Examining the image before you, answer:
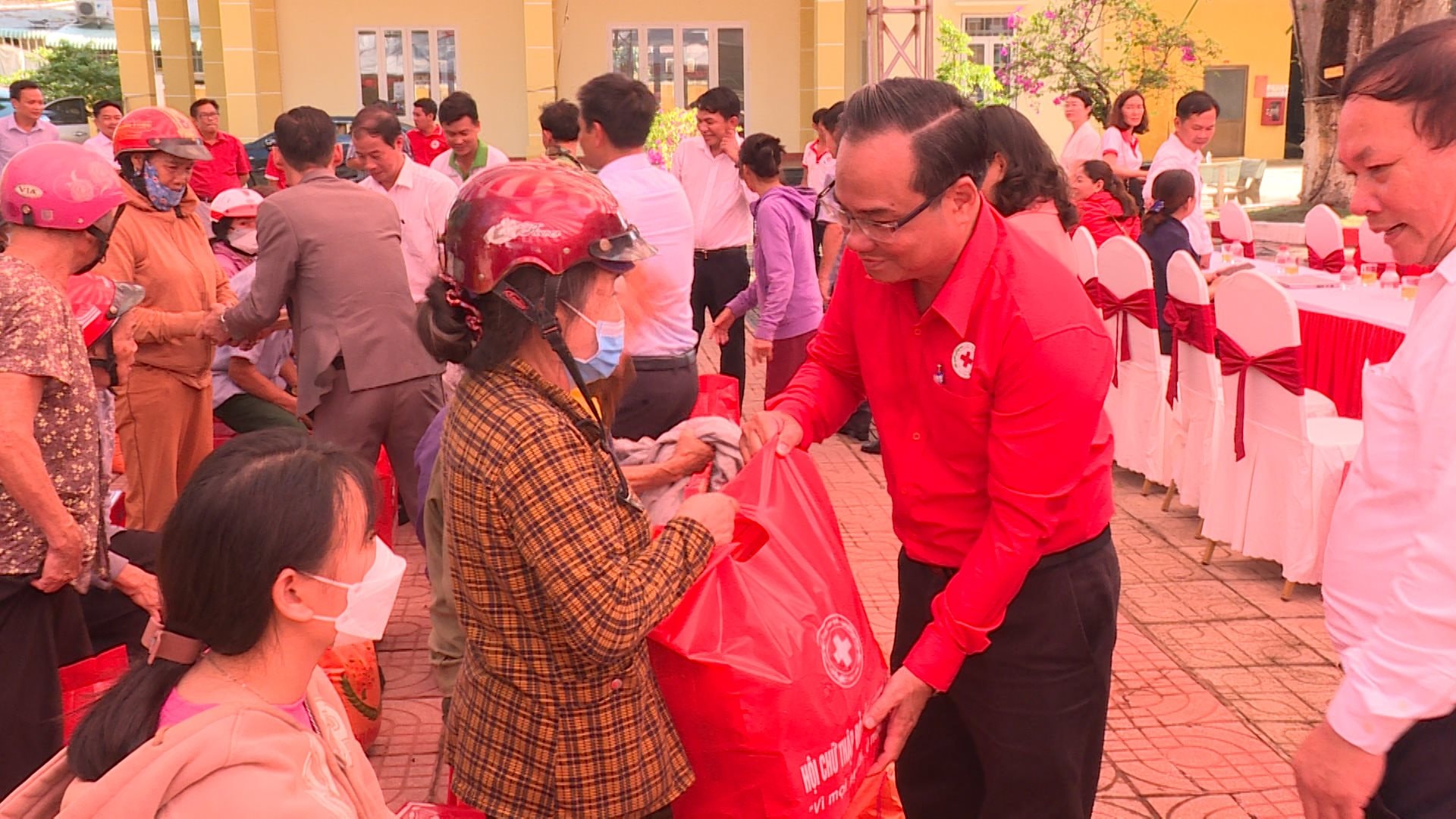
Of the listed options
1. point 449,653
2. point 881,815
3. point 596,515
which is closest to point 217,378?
Result: point 449,653

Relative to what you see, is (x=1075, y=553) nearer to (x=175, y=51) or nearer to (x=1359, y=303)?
(x=1359, y=303)

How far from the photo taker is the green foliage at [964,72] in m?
18.5

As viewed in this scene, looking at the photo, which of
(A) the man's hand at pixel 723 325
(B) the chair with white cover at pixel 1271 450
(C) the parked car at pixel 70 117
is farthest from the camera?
(C) the parked car at pixel 70 117

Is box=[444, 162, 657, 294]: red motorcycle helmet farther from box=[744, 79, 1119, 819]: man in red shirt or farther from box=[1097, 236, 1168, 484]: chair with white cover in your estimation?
box=[1097, 236, 1168, 484]: chair with white cover

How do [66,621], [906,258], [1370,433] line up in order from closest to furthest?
[1370,433] → [906,258] → [66,621]

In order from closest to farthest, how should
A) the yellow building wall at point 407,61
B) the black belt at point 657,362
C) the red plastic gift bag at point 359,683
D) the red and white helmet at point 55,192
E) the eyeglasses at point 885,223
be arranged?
the eyeglasses at point 885,223
the red and white helmet at point 55,192
the red plastic gift bag at point 359,683
the black belt at point 657,362
the yellow building wall at point 407,61

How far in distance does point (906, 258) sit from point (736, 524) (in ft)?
2.00

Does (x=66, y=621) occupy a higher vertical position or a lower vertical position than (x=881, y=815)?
higher

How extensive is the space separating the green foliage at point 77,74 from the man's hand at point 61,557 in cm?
2391

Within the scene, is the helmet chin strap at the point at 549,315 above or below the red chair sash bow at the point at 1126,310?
above

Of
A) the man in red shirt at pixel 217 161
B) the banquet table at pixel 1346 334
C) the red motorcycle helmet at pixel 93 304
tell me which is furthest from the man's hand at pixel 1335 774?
the man in red shirt at pixel 217 161

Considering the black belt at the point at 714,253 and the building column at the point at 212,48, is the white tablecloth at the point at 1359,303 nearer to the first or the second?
the black belt at the point at 714,253

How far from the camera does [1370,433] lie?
1.62 m

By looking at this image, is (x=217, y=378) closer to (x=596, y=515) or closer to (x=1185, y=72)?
(x=596, y=515)
